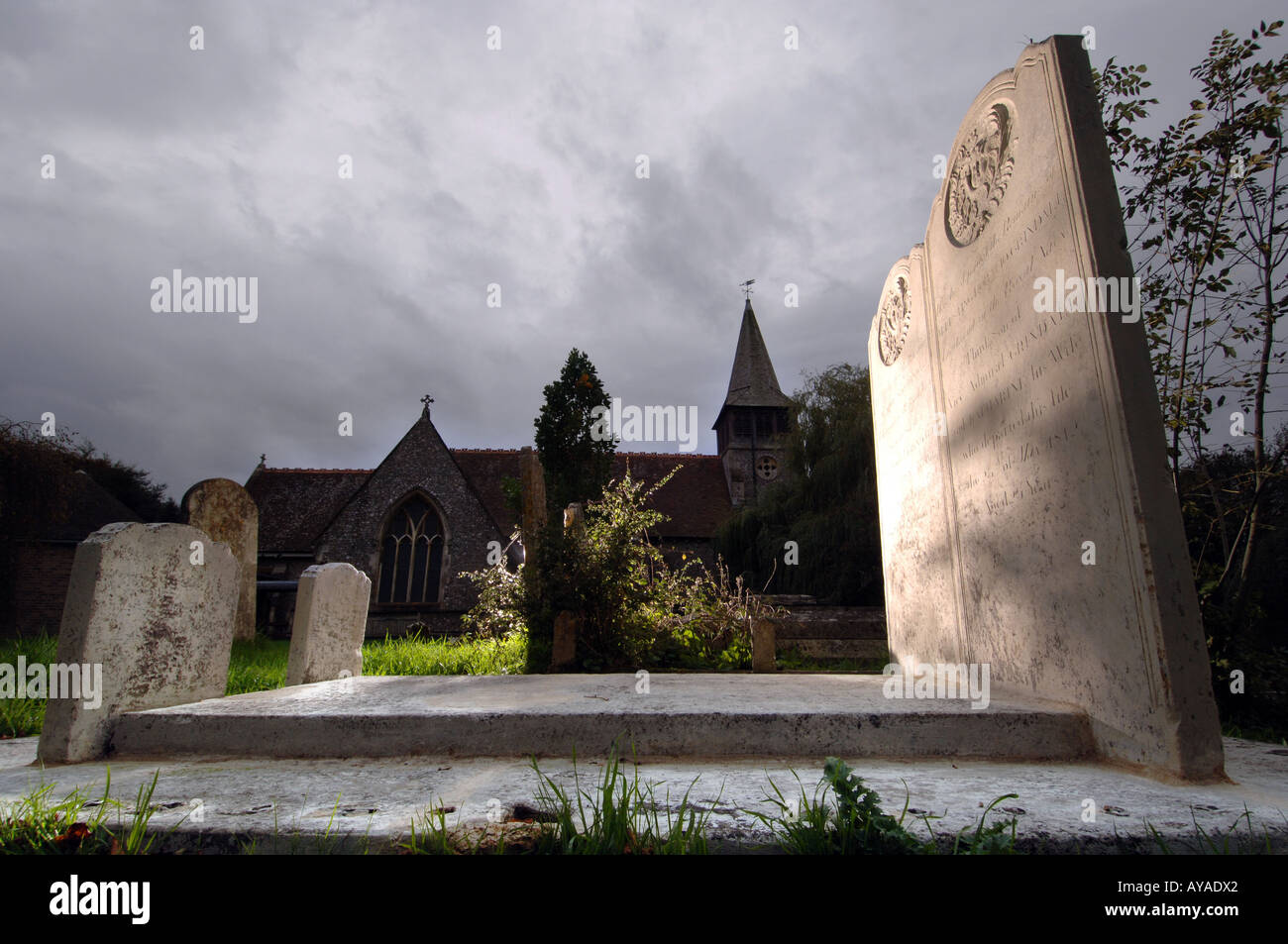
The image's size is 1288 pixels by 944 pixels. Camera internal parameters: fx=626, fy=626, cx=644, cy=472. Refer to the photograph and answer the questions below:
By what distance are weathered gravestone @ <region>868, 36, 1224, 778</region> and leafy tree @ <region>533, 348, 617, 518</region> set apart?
11067 millimetres

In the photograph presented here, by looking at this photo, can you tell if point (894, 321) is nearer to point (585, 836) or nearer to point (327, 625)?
point (585, 836)

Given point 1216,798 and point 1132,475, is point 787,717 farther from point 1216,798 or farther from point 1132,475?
point 1132,475

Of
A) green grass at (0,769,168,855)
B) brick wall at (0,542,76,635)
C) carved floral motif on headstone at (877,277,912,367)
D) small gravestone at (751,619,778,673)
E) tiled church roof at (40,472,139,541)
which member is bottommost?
small gravestone at (751,619,778,673)

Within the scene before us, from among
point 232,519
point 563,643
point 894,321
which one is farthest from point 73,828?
point 232,519

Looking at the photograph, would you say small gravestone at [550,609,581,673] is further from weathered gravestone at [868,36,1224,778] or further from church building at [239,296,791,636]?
church building at [239,296,791,636]

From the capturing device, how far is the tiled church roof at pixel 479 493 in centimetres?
2144

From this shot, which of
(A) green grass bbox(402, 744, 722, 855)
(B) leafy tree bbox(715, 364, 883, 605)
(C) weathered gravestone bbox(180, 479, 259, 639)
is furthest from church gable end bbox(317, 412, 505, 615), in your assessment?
(A) green grass bbox(402, 744, 722, 855)

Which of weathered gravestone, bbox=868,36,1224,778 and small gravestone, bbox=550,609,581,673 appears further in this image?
small gravestone, bbox=550,609,581,673

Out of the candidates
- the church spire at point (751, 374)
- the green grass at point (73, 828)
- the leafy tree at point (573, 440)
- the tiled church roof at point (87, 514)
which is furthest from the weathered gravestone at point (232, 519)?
the church spire at point (751, 374)

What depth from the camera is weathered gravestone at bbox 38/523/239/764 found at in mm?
2641

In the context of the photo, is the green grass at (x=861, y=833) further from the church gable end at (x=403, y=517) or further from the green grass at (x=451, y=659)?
the church gable end at (x=403, y=517)

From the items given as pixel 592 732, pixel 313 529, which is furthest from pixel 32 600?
pixel 592 732

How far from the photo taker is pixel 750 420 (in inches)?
1177

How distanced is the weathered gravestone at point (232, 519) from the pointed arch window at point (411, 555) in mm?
6912
